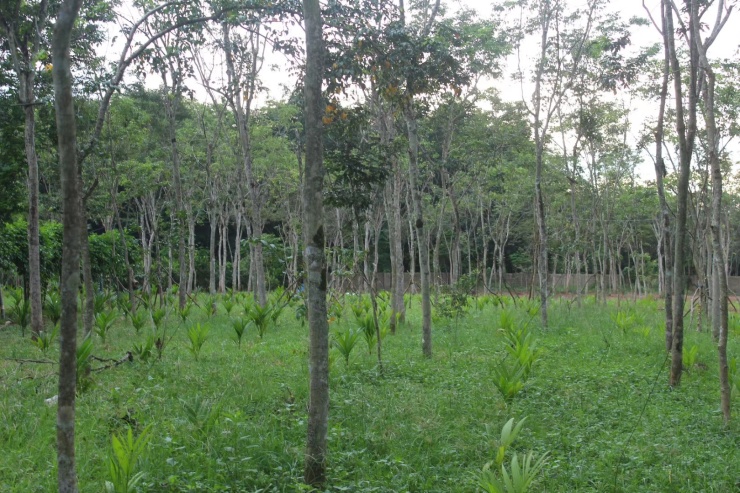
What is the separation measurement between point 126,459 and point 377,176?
3.17 meters

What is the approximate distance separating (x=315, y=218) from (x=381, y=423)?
7.66ft

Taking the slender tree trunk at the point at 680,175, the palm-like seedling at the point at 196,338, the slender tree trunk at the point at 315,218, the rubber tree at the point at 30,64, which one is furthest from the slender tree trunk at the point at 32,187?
the slender tree trunk at the point at 680,175

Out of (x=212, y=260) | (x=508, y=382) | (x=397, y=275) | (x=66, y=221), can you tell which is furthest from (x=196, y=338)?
(x=212, y=260)

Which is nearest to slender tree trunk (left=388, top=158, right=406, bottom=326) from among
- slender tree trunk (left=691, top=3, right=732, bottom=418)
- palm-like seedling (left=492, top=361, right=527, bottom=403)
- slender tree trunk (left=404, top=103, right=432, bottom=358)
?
slender tree trunk (left=404, top=103, right=432, bottom=358)

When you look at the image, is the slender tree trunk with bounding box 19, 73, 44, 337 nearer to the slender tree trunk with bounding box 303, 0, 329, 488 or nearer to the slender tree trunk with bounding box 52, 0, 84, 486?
the slender tree trunk with bounding box 303, 0, 329, 488

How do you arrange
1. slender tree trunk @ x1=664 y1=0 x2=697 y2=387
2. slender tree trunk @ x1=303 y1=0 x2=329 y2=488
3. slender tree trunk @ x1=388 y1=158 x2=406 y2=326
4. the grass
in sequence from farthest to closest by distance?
slender tree trunk @ x1=388 y1=158 x2=406 y2=326
slender tree trunk @ x1=664 y1=0 x2=697 y2=387
the grass
slender tree trunk @ x1=303 y1=0 x2=329 y2=488

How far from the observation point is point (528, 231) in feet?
108

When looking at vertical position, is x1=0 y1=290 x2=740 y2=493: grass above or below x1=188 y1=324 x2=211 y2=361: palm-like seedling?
below

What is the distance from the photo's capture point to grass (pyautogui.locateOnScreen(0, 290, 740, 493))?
14.1ft

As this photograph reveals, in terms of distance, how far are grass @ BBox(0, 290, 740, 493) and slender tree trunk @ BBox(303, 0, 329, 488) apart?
752mm

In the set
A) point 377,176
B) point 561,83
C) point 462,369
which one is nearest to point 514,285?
point 561,83

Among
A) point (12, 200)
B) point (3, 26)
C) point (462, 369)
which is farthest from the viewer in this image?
point (12, 200)

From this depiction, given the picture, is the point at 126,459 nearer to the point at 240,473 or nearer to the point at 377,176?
the point at 240,473

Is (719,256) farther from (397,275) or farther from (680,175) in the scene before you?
(397,275)
